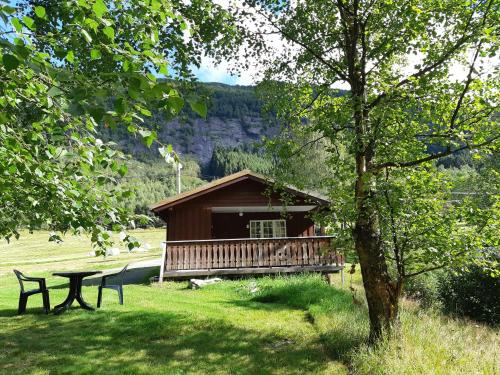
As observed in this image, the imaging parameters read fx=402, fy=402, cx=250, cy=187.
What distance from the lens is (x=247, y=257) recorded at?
1661cm

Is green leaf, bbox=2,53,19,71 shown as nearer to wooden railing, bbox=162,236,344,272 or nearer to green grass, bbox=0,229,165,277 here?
green grass, bbox=0,229,165,277

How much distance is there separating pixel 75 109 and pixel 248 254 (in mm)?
15118

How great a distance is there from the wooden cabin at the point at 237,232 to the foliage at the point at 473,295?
4070 mm

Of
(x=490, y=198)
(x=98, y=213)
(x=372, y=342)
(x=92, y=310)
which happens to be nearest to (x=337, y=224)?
(x=372, y=342)

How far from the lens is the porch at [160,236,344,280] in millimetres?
16109

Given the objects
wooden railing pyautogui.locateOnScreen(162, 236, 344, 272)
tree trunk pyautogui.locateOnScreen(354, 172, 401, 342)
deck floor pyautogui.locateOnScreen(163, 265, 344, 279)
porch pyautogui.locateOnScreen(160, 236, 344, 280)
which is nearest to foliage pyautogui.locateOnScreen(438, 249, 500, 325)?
tree trunk pyautogui.locateOnScreen(354, 172, 401, 342)

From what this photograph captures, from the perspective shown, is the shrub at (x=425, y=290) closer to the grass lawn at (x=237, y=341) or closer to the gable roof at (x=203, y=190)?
the grass lawn at (x=237, y=341)

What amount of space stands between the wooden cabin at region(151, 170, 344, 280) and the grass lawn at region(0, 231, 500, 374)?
15.2 feet

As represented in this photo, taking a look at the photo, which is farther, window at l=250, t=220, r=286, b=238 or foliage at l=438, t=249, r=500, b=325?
window at l=250, t=220, r=286, b=238

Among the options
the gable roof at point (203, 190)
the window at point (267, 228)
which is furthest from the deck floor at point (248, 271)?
the window at point (267, 228)

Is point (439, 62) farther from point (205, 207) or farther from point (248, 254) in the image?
point (205, 207)

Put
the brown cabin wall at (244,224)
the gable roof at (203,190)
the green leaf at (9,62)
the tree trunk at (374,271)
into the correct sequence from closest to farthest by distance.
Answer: the green leaf at (9,62) < the tree trunk at (374,271) < the gable roof at (203,190) < the brown cabin wall at (244,224)

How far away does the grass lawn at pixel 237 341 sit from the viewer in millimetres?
5699

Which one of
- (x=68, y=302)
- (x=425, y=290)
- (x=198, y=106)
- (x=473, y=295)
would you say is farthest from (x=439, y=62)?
(x=68, y=302)
